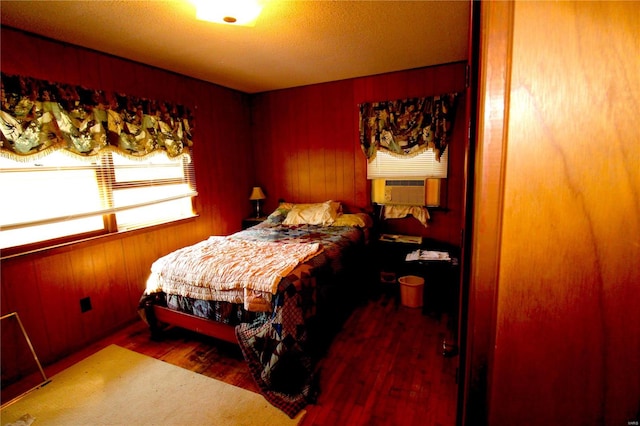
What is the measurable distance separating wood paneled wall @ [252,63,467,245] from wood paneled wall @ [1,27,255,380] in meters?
0.73

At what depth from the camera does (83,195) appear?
8.30 feet

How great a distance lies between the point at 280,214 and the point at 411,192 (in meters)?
1.68

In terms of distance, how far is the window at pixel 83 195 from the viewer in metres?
2.14

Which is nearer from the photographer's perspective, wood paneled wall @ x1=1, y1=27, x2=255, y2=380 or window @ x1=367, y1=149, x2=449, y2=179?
wood paneled wall @ x1=1, y1=27, x2=255, y2=380

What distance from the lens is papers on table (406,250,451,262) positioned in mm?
2890

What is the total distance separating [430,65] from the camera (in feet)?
10.8

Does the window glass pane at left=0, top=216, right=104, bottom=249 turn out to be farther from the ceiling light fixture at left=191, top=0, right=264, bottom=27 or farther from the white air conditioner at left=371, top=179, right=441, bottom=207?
the white air conditioner at left=371, top=179, right=441, bottom=207

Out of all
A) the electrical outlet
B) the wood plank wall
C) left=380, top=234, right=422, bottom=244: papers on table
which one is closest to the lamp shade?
the wood plank wall

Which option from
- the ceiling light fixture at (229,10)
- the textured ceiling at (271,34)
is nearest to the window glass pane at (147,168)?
the textured ceiling at (271,34)

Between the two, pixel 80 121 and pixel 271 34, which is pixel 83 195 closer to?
pixel 80 121

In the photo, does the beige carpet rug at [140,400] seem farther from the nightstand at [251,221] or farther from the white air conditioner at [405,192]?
the white air conditioner at [405,192]

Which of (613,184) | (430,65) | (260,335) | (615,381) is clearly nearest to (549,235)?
(613,184)

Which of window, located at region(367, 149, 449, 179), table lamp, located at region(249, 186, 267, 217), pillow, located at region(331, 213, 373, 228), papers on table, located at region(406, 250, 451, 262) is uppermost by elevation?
window, located at region(367, 149, 449, 179)

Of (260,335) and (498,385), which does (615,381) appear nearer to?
(498,385)
